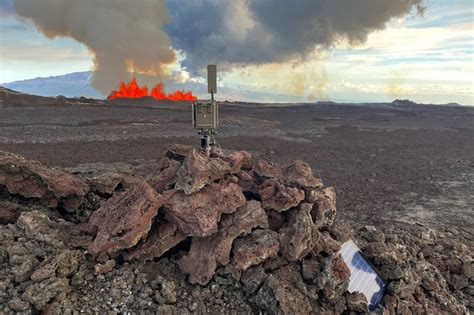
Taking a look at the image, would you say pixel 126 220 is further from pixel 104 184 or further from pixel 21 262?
pixel 104 184

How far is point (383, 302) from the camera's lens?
918cm

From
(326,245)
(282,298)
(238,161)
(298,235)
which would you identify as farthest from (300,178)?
(282,298)

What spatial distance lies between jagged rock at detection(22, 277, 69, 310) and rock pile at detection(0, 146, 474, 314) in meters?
0.02

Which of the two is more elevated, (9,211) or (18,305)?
(9,211)

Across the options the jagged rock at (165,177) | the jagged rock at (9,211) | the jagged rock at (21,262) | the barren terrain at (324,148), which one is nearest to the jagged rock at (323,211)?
the jagged rock at (165,177)

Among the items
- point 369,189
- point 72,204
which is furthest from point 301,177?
point 369,189

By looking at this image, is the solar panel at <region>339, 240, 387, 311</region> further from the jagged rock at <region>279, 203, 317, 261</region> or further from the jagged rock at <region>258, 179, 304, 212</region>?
the jagged rock at <region>258, 179, 304, 212</region>

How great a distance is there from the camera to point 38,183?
32.8 ft

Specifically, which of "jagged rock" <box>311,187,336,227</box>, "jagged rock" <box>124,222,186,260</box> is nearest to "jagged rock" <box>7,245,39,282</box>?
"jagged rock" <box>124,222,186,260</box>

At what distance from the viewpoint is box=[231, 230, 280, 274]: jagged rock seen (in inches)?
330

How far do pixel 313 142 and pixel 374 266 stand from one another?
33.5 metres

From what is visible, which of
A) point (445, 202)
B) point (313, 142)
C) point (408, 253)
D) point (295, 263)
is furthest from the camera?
point (313, 142)

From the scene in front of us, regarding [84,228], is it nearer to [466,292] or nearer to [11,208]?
[11,208]

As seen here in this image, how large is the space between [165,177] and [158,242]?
217cm
